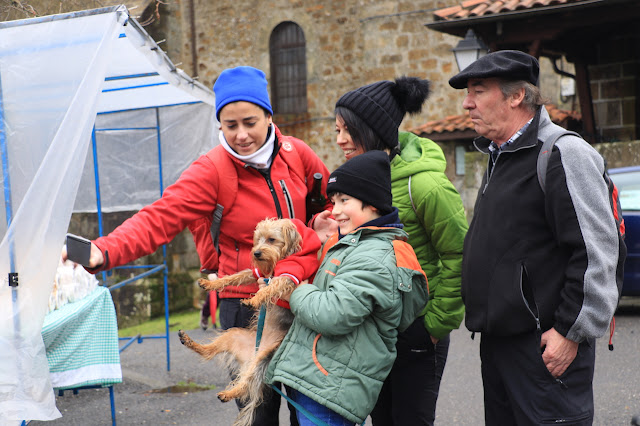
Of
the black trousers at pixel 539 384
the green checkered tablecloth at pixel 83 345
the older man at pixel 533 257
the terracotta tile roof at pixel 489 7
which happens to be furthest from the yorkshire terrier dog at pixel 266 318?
the terracotta tile roof at pixel 489 7

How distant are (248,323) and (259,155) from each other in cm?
76

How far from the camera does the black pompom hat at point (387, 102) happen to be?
2830mm

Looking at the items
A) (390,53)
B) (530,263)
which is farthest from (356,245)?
(390,53)

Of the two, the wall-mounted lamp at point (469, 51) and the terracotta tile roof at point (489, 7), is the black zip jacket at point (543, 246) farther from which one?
the terracotta tile roof at point (489, 7)

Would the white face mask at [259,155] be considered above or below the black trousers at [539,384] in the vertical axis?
above

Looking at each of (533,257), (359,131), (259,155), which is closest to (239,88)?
(259,155)

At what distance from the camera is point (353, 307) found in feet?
7.55

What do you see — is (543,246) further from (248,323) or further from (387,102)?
(248,323)

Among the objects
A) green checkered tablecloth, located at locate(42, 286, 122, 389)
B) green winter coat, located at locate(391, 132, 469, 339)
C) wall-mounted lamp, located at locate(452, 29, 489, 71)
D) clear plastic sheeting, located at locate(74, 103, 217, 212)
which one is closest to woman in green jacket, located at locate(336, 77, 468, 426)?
green winter coat, located at locate(391, 132, 469, 339)

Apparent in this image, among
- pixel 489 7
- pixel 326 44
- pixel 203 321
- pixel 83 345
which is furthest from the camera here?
pixel 326 44

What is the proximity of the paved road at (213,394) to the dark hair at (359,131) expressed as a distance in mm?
2119

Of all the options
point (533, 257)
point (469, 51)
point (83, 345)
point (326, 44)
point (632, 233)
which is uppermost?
point (326, 44)

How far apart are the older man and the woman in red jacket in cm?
74

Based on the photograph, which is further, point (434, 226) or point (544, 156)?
point (434, 226)
